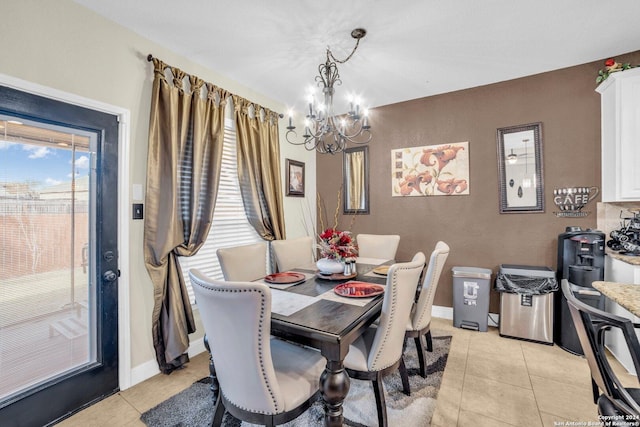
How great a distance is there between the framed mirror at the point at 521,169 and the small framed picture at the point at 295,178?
8.12 ft

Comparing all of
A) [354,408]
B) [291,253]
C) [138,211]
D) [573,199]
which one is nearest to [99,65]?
[138,211]

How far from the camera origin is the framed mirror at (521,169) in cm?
306

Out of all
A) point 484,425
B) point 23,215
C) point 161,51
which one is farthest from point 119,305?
point 484,425

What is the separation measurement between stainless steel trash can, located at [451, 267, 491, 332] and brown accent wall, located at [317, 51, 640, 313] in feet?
0.90

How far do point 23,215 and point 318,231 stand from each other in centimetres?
323

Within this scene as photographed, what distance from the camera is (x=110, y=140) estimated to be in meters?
2.12

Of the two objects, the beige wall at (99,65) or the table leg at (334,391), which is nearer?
the table leg at (334,391)

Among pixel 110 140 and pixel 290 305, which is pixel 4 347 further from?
pixel 290 305

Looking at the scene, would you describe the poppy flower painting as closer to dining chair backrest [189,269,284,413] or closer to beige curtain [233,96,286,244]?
beige curtain [233,96,286,244]

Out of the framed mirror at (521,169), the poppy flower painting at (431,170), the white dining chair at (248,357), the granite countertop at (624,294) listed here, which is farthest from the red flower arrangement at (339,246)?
the framed mirror at (521,169)

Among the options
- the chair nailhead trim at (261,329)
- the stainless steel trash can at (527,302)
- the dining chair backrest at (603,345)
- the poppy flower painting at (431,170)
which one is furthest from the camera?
the poppy flower painting at (431,170)

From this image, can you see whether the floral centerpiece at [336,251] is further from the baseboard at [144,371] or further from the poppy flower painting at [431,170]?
the poppy flower painting at [431,170]

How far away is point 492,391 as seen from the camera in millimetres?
2086

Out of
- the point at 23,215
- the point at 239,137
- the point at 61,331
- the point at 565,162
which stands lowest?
the point at 61,331
